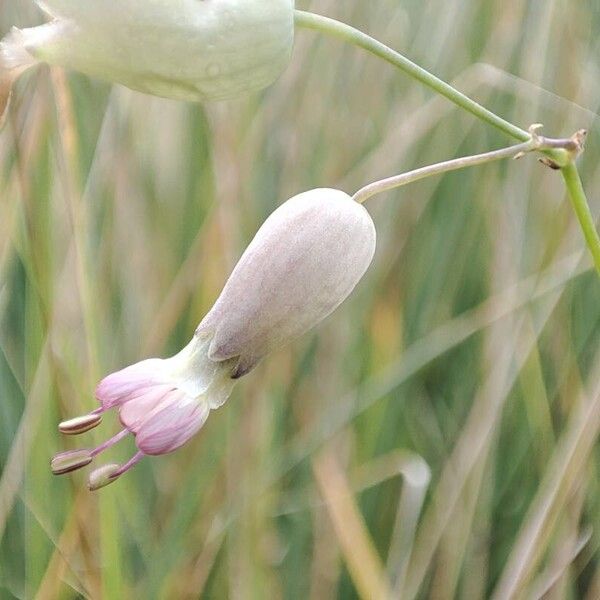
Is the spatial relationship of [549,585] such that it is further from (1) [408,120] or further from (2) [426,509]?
(1) [408,120]

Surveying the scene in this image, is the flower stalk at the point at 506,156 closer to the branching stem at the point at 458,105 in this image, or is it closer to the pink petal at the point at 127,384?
the branching stem at the point at 458,105

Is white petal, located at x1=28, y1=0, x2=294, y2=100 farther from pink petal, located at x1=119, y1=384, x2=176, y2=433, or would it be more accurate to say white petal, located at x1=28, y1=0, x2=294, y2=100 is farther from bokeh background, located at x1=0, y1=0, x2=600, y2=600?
bokeh background, located at x1=0, y1=0, x2=600, y2=600

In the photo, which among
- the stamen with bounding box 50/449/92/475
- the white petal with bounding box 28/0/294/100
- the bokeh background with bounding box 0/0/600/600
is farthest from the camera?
the bokeh background with bounding box 0/0/600/600

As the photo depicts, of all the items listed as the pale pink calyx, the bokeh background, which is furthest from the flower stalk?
the bokeh background

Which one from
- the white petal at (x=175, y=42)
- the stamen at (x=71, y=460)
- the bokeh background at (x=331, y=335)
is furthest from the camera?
the bokeh background at (x=331, y=335)

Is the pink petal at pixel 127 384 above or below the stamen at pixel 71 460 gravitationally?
above

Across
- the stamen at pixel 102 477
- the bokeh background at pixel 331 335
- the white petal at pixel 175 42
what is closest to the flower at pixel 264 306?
the stamen at pixel 102 477

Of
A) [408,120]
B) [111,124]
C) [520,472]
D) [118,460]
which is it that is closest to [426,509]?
[520,472]
